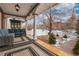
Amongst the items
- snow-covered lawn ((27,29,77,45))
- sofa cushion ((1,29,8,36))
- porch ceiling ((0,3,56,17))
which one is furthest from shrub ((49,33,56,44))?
sofa cushion ((1,29,8,36))

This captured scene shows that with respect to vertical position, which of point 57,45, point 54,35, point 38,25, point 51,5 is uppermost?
point 51,5

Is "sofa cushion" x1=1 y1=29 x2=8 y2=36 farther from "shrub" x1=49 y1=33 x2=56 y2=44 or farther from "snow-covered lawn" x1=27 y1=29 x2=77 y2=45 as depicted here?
"shrub" x1=49 y1=33 x2=56 y2=44

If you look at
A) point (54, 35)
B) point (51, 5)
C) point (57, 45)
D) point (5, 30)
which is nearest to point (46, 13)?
point (51, 5)

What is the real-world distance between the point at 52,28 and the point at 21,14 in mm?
614

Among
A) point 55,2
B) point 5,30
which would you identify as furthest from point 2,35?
point 55,2

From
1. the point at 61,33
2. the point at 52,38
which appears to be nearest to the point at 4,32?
the point at 52,38

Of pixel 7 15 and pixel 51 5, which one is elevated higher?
pixel 51 5

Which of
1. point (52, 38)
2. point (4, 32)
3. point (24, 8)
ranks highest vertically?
point (24, 8)

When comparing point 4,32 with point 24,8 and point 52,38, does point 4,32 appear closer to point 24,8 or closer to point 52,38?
point 24,8

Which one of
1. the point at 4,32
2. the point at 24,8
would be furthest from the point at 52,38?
the point at 4,32

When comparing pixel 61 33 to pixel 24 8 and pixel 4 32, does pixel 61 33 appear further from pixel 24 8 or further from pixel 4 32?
pixel 4 32

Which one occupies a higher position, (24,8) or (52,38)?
(24,8)

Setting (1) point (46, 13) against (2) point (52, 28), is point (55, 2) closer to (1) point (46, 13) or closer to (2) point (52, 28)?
(1) point (46, 13)

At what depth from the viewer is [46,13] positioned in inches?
113
